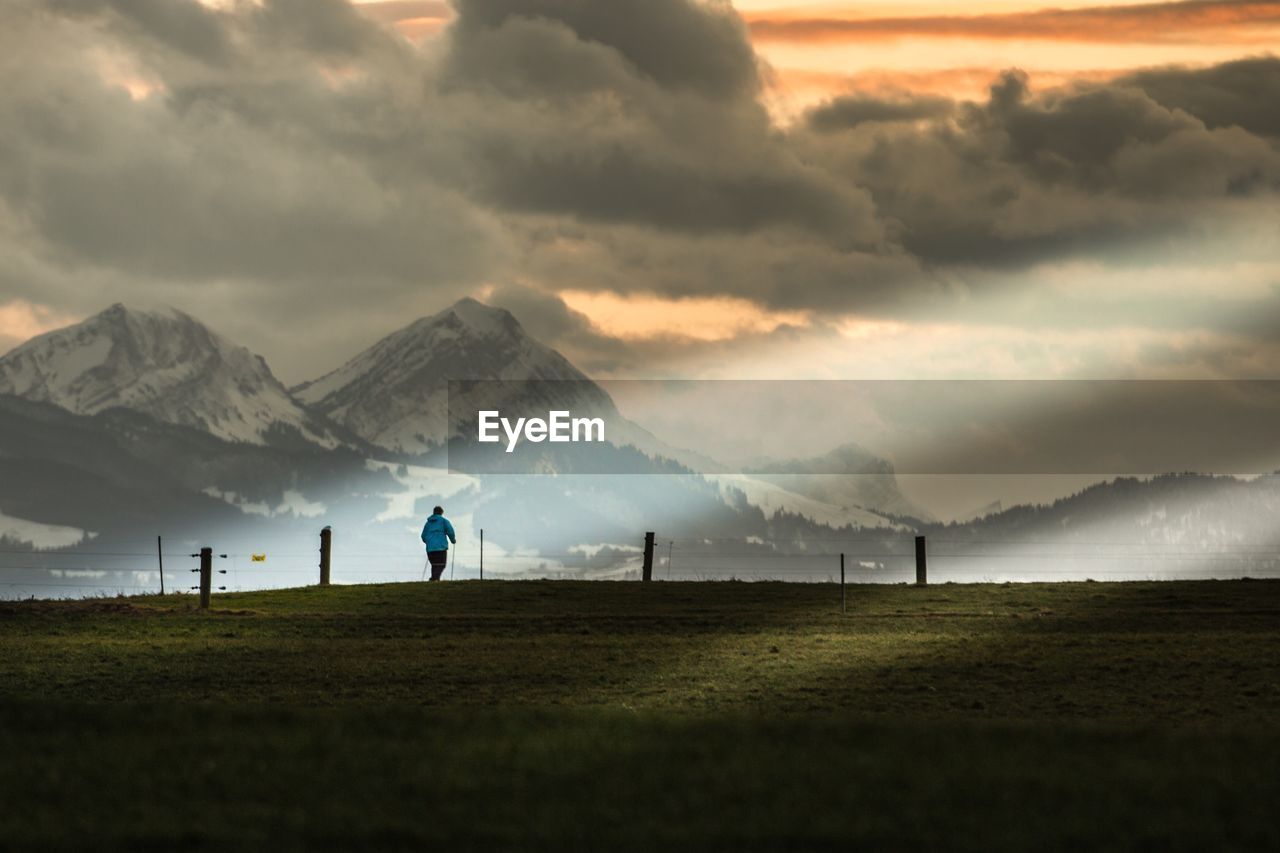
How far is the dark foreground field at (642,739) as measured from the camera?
12.2m

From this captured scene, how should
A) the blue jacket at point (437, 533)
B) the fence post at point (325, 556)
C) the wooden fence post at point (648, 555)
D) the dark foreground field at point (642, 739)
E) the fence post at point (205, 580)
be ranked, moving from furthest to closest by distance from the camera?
the wooden fence post at point (648, 555)
the blue jacket at point (437, 533)
the fence post at point (325, 556)
the fence post at point (205, 580)
the dark foreground field at point (642, 739)

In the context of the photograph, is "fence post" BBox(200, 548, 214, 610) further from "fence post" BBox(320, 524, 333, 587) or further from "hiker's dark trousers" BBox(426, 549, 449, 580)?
"hiker's dark trousers" BBox(426, 549, 449, 580)

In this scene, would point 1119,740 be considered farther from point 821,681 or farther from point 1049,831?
point 821,681

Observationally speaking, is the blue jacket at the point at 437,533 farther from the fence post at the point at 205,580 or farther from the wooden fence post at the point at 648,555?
the fence post at the point at 205,580

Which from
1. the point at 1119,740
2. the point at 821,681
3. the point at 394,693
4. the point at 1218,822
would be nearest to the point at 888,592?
the point at 821,681

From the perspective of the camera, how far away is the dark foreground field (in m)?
12.2

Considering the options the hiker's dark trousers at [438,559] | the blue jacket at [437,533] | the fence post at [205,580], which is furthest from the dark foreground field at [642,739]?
the blue jacket at [437,533]

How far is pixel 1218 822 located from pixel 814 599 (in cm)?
3286

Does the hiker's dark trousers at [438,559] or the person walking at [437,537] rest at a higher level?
the person walking at [437,537]

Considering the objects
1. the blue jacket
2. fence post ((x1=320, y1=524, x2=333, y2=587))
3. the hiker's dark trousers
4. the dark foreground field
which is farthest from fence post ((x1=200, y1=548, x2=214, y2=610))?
the blue jacket

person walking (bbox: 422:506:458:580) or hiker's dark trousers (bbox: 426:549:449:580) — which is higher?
person walking (bbox: 422:506:458:580)

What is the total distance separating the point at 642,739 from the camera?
627 inches

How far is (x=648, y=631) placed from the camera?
3428 centimetres

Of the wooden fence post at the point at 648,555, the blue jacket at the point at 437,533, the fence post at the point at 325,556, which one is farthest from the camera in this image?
the wooden fence post at the point at 648,555
